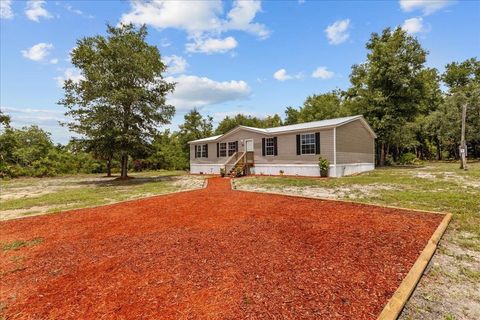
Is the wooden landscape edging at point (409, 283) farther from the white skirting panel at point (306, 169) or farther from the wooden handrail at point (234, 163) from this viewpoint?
the wooden handrail at point (234, 163)

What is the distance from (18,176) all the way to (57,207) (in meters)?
20.2

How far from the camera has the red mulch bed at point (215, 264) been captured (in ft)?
8.75

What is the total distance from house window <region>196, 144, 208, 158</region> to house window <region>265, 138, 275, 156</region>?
7042 mm

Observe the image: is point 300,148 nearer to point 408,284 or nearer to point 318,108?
point 408,284

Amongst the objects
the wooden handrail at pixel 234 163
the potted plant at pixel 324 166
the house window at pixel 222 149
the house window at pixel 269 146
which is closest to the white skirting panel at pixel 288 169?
the potted plant at pixel 324 166

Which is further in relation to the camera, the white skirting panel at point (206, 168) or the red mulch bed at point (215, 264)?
the white skirting panel at point (206, 168)

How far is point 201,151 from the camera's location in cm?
2372

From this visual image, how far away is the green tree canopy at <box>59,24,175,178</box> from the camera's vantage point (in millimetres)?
16578

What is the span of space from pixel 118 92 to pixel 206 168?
32.6 ft

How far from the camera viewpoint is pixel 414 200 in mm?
7520

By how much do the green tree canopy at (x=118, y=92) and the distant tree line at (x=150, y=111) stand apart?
0.07 meters

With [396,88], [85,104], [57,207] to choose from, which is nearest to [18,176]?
[85,104]

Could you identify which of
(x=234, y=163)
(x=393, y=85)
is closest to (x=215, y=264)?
(x=234, y=163)

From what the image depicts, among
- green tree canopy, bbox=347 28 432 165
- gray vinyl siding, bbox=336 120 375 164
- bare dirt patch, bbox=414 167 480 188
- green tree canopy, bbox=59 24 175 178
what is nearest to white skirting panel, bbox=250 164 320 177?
gray vinyl siding, bbox=336 120 375 164
